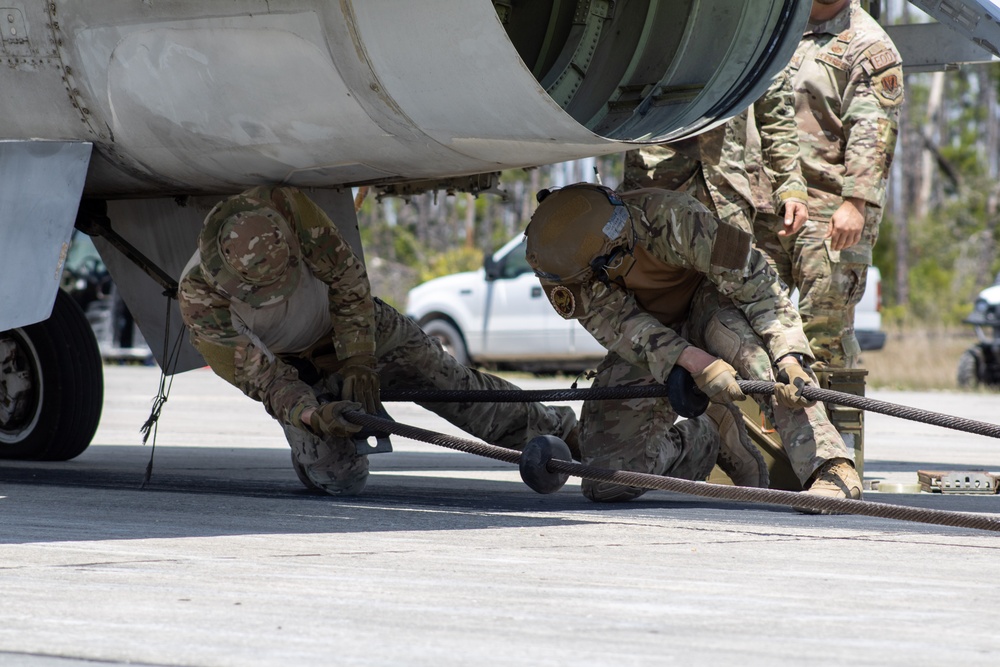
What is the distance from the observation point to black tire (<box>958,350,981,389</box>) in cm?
1483

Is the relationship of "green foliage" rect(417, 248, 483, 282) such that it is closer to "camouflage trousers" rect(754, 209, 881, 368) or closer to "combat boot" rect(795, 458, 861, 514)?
"camouflage trousers" rect(754, 209, 881, 368)

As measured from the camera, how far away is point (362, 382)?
18.1ft

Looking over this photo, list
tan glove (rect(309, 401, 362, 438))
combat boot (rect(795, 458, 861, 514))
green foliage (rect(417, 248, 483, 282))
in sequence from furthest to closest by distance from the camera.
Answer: green foliage (rect(417, 248, 483, 282)), tan glove (rect(309, 401, 362, 438)), combat boot (rect(795, 458, 861, 514))

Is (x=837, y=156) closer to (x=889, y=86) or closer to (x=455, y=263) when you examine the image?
(x=889, y=86)

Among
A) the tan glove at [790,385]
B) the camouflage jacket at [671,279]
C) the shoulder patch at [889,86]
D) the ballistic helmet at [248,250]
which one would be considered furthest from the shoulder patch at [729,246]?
the shoulder patch at [889,86]

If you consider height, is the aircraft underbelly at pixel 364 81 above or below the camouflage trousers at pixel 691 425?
above

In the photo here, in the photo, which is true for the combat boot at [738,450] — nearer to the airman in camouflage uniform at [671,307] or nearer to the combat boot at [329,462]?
the airman in camouflage uniform at [671,307]

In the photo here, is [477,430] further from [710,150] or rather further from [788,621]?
[788,621]

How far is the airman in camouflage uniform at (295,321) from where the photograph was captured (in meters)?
5.25

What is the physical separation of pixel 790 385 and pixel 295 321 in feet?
6.31

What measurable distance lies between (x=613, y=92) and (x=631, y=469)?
1.43 meters

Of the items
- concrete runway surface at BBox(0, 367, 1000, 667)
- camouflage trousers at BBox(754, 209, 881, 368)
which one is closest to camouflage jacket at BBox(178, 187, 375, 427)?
concrete runway surface at BBox(0, 367, 1000, 667)

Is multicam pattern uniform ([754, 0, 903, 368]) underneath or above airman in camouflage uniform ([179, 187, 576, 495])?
above

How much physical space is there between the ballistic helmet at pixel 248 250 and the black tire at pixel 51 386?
6.41ft
